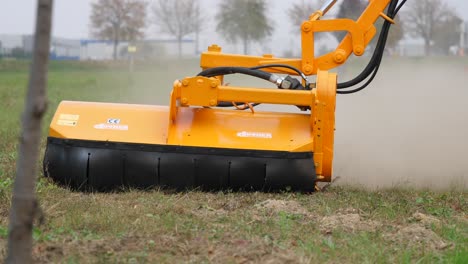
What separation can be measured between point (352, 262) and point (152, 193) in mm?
2342

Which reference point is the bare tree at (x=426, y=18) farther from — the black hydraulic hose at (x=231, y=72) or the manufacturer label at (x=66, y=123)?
the manufacturer label at (x=66, y=123)

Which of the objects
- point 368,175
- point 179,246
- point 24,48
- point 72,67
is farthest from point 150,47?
point 179,246

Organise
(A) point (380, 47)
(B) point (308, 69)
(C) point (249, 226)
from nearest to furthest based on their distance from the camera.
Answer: (C) point (249, 226) < (A) point (380, 47) < (B) point (308, 69)

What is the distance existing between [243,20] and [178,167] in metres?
19.2

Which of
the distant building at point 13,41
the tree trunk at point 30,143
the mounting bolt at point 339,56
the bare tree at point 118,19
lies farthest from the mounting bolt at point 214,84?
the distant building at point 13,41

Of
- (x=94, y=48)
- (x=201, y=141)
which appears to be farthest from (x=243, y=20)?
(x=94, y=48)

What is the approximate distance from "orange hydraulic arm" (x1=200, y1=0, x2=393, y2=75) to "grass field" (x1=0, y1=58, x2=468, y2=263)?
1.28 m

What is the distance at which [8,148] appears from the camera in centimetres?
960

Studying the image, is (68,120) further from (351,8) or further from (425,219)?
(351,8)

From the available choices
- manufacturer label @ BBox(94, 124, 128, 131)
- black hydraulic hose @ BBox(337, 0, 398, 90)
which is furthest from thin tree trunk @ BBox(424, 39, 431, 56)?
manufacturer label @ BBox(94, 124, 128, 131)

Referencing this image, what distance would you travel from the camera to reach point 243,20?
2528cm

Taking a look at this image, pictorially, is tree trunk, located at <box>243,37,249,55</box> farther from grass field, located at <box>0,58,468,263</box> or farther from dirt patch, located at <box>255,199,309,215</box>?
dirt patch, located at <box>255,199,309,215</box>

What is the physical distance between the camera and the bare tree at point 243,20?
24.4m

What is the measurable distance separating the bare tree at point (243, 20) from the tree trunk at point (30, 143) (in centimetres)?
2056
